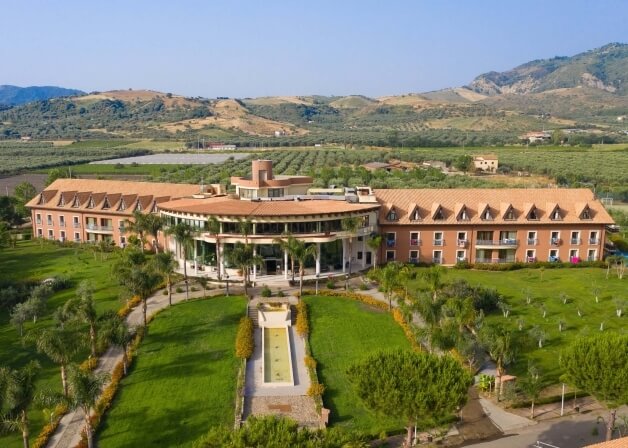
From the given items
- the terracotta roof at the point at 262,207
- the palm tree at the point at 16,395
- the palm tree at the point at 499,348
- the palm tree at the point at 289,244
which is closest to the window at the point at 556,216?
the terracotta roof at the point at 262,207

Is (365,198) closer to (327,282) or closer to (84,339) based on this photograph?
(327,282)

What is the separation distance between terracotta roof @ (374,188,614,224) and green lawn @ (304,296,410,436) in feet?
56.8

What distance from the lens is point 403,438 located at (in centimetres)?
2981

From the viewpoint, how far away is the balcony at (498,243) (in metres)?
62.8

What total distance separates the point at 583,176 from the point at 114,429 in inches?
4576

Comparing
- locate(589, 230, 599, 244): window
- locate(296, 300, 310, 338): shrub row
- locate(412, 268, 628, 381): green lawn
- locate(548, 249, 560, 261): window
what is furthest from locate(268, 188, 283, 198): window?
locate(589, 230, 599, 244): window

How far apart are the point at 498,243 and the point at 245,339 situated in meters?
33.9

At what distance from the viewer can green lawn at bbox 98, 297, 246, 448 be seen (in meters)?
30.1

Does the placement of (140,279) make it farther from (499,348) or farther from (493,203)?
(493,203)

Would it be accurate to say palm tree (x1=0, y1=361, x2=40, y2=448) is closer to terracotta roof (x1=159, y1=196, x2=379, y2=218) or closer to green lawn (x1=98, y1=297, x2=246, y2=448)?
green lawn (x1=98, y1=297, x2=246, y2=448)

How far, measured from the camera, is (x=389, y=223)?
204ft

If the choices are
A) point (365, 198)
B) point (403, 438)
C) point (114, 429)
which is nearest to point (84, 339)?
point (114, 429)

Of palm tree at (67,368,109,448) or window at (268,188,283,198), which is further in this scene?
window at (268,188,283,198)

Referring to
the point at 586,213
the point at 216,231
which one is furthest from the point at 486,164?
the point at 216,231
